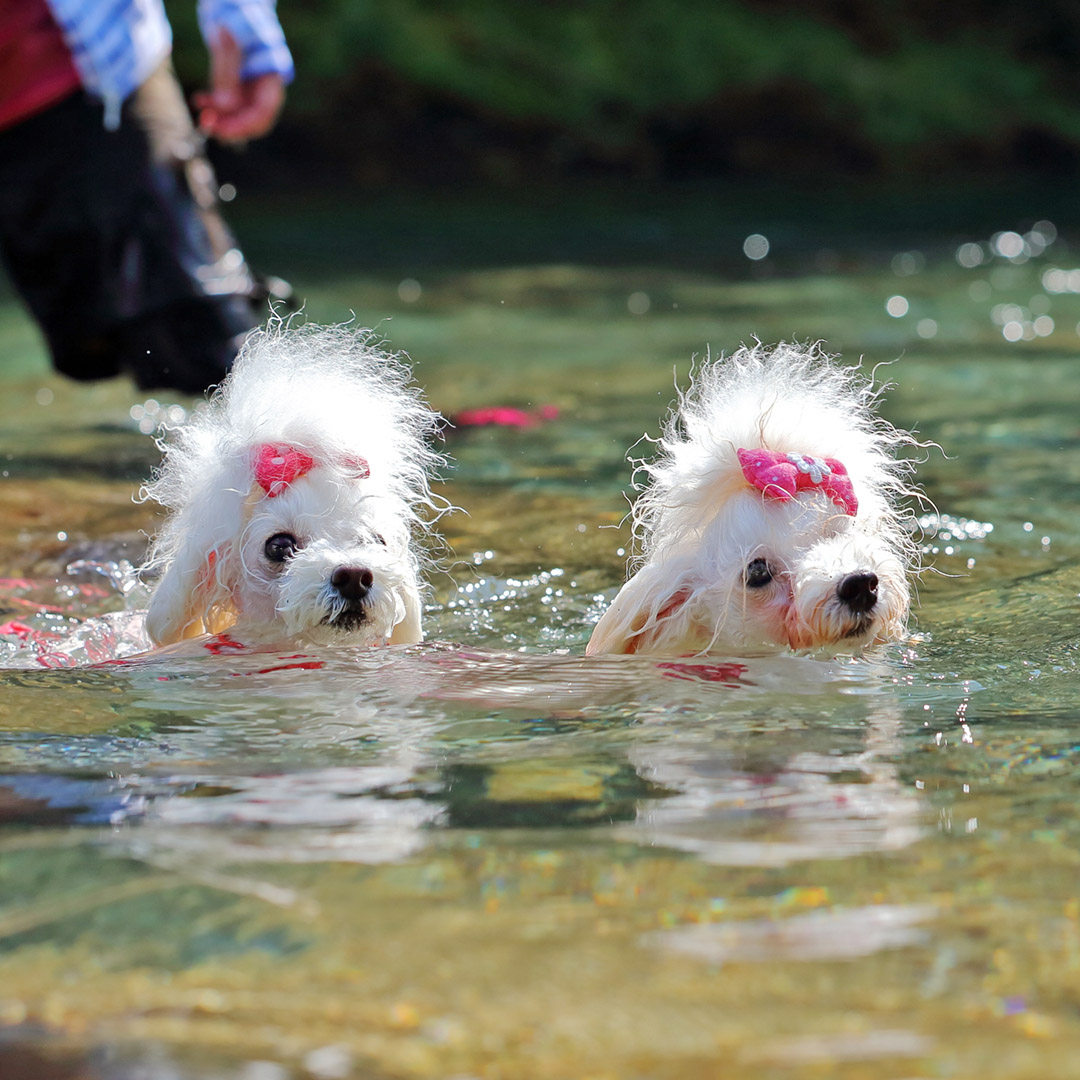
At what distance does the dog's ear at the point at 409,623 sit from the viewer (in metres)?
3.98

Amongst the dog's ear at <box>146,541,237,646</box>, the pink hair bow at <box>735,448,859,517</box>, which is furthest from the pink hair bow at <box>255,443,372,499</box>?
the pink hair bow at <box>735,448,859,517</box>

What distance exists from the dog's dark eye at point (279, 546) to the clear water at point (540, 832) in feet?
0.94

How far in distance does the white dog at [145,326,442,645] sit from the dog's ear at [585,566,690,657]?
1.61ft

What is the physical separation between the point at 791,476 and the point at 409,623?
39.9 inches

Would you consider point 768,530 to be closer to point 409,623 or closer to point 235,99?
point 409,623

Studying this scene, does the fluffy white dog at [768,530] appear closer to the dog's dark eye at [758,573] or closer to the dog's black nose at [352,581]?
the dog's dark eye at [758,573]

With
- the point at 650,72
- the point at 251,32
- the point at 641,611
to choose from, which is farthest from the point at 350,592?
the point at 650,72

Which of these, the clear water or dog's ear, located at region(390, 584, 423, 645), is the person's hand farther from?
dog's ear, located at region(390, 584, 423, 645)

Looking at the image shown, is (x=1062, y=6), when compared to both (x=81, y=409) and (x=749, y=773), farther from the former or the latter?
(x=749, y=773)

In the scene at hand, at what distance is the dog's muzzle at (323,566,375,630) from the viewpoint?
3.76 meters

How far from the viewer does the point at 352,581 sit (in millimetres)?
3764

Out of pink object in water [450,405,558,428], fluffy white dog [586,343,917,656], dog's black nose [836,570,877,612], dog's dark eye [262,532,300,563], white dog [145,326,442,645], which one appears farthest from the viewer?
pink object in water [450,405,558,428]

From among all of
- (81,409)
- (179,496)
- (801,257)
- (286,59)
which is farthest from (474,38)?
(179,496)

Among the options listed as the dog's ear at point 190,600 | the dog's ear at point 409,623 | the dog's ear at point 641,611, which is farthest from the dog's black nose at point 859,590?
the dog's ear at point 190,600
